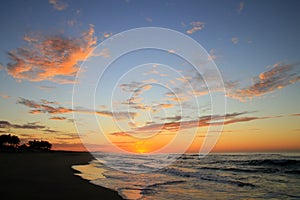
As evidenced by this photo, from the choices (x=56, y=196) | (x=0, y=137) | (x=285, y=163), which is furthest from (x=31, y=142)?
(x=56, y=196)

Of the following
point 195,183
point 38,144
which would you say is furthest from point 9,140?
point 195,183

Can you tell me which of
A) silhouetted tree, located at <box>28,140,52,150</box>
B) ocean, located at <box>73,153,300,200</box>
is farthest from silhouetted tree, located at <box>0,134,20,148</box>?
ocean, located at <box>73,153,300,200</box>

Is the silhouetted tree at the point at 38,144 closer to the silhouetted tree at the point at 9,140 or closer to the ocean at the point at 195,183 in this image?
the silhouetted tree at the point at 9,140

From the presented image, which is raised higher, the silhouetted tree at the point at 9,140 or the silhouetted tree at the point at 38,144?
the silhouetted tree at the point at 9,140

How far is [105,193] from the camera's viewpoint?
36.3 feet

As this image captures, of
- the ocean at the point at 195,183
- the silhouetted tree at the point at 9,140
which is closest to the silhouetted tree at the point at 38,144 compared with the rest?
the silhouetted tree at the point at 9,140

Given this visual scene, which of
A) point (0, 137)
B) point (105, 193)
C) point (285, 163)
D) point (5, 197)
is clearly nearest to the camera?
point (5, 197)

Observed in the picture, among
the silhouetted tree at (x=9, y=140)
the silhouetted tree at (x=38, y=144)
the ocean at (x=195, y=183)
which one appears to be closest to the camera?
the ocean at (x=195, y=183)

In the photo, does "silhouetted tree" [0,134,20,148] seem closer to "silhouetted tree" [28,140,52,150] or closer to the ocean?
"silhouetted tree" [28,140,52,150]

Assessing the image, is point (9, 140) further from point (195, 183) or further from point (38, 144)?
point (195, 183)

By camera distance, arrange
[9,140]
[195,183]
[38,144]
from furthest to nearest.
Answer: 1. [38,144]
2. [9,140]
3. [195,183]

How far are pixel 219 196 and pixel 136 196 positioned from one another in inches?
175

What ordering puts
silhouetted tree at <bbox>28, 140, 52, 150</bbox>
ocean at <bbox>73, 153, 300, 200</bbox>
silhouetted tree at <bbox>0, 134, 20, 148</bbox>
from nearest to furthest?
ocean at <bbox>73, 153, 300, 200</bbox>, silhouetted tree at <bbox>0, 134, 20, 148</bbox>, silhouetted tree at <bbox>28, 140, 52, 150</bbox>

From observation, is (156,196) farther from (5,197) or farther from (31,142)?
(31,142)
